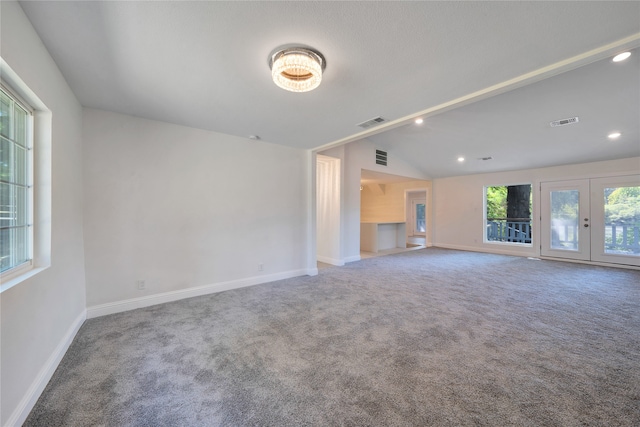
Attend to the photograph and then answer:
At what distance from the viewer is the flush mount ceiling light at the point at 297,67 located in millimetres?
1830

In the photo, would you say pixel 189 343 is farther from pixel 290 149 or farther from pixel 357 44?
pixel 290 149

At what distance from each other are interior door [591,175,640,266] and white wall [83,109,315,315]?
684 centimetres

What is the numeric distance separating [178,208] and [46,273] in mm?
1621

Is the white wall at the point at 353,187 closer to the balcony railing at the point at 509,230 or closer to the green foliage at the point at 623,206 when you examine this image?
the balcony railing at the point at 509,230

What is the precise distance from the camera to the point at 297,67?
6.04ft

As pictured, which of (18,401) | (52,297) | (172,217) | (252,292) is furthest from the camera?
(252,292)

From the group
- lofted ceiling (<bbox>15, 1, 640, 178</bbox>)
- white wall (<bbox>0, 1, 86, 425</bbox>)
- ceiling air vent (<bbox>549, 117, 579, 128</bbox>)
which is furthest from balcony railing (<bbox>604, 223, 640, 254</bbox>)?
white wall (<bbox>0, 1, 86, 425</bbox>)

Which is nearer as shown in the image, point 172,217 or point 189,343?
point 189,343

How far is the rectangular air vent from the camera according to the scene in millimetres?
Answer: 6559

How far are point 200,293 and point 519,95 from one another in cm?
558

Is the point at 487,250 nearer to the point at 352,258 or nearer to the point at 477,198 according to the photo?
the point at 477,198

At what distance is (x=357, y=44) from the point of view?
1.79 m

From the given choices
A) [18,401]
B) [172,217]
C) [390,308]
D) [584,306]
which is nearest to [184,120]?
[172,217]

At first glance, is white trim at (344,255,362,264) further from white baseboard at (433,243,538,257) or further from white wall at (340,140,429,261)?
white baseboard at (433,243,538,257)
